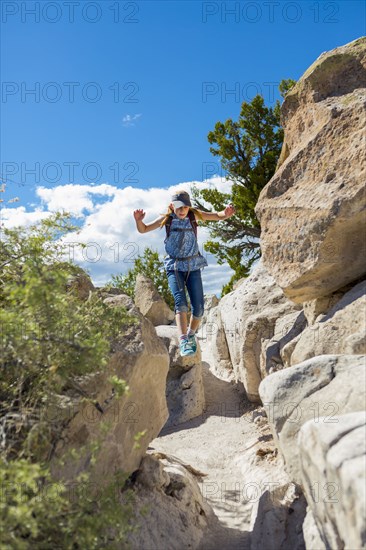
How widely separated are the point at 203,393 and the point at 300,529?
6223 mm

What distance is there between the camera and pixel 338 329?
6.11 meters

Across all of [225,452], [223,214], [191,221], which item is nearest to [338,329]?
[223,214]

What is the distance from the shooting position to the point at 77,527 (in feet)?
11.6

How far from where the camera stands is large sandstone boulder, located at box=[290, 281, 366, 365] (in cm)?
583

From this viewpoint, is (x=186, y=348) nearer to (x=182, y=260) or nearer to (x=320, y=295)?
(x=182, y=260)

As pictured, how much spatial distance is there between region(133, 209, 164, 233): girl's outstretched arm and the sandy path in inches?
138

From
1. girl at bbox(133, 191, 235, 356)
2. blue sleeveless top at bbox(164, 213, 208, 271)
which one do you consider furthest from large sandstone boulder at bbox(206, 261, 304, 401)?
blue sleeveless top at bbox(164, 213, 208, 271)

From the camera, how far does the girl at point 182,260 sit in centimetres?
729

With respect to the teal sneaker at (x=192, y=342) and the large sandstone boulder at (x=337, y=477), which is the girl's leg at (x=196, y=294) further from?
the large sandstone boulder at (x=337, y=477)

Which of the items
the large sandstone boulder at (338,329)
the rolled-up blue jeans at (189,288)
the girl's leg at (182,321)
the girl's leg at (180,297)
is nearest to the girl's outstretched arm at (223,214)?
the rolled-up blue jeans at (189,288)

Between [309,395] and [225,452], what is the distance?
4.04m

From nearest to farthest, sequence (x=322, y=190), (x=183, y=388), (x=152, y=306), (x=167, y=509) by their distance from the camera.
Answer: (x=167, y=509) → (x=322, y=190) → (x=183, y=388) → (x=152, y=306)

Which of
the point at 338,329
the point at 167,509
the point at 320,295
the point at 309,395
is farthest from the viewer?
the point at 320,295

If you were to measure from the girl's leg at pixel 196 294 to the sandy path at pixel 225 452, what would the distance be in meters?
2.08
